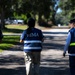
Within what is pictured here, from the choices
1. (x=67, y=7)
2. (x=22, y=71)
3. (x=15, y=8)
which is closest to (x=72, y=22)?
(x=22, y=71)

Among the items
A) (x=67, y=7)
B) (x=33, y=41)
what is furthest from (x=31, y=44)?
(x=67, y=7)

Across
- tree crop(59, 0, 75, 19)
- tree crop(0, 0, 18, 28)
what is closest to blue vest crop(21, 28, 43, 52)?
tree crop(0, 0, 18, 28)

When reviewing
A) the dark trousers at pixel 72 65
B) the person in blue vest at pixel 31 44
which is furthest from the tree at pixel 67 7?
the dark trousers at pixel 72 65

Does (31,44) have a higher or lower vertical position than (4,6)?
higher

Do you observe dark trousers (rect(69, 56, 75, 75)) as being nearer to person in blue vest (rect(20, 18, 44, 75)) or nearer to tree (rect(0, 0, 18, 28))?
person in blue vest (rect(20, 18, 44, 75))

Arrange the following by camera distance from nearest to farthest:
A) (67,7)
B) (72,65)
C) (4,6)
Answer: (72,65)
(4,6)
(67,7)

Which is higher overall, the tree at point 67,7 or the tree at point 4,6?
the tree at point 4,6

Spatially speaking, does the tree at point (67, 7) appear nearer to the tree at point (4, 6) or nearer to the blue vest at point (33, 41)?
the tree at point (4, 6)

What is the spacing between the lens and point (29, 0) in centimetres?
5303

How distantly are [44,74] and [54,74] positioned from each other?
345mm

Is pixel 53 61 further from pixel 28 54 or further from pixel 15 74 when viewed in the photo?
pixel 28 54

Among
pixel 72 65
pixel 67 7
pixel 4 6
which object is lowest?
pixel 67 7

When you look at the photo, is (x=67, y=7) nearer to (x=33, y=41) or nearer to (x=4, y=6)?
(x=4, y=6)

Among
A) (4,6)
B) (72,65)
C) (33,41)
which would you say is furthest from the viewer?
(4,6)
